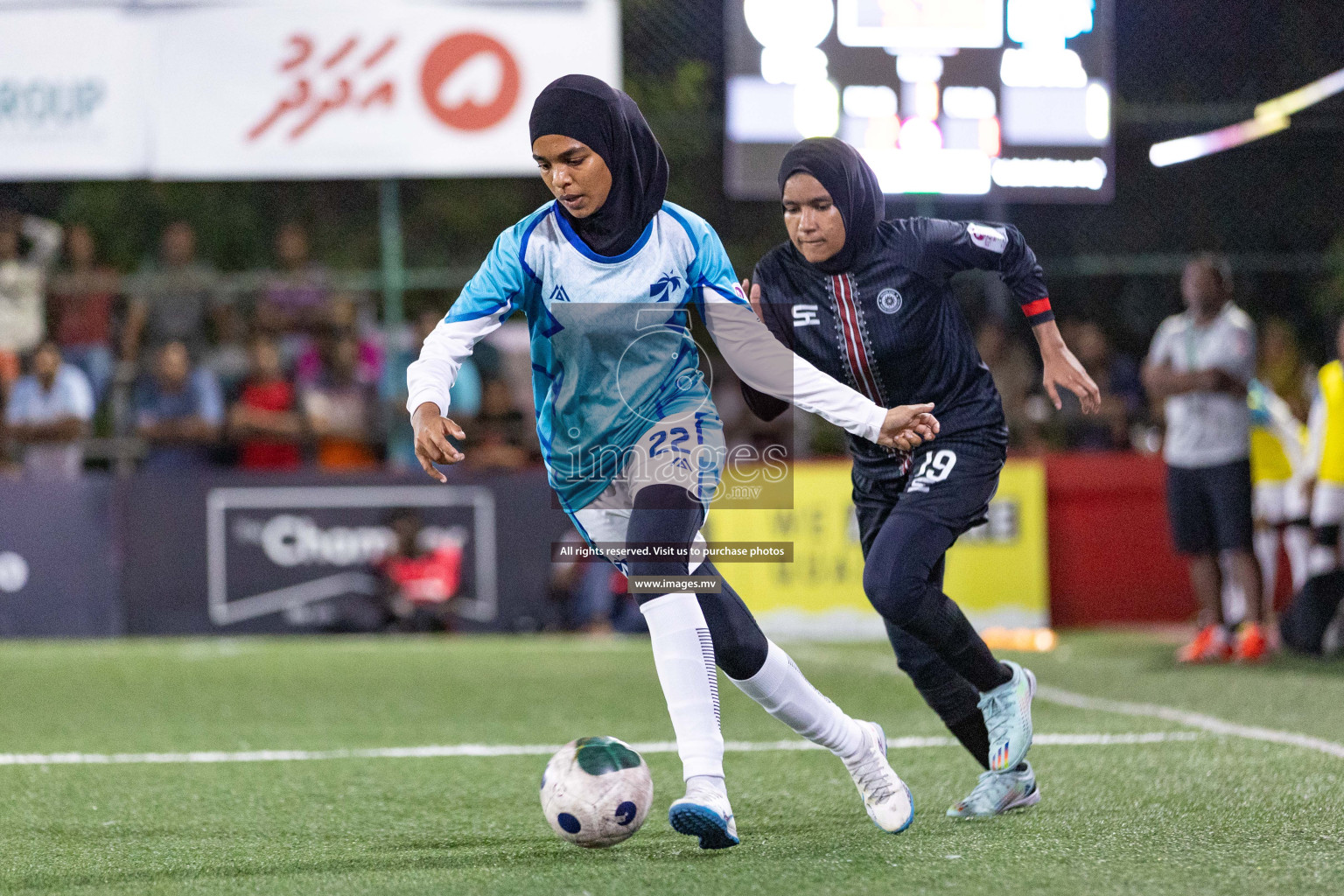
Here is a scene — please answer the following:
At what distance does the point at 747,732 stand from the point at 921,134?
538cm

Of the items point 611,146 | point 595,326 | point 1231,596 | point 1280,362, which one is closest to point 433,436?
point 595,326

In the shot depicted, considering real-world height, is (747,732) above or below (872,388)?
below

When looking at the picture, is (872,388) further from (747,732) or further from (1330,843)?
(747,732)

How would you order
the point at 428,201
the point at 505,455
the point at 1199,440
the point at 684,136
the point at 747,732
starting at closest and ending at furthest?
the point at 747,732
the point at 1199,440
the point at 505,455
the point at 684,136
the point at 428,201

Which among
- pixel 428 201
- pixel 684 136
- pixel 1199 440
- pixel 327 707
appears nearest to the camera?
pixel 327 707

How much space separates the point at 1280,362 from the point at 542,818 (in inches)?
373

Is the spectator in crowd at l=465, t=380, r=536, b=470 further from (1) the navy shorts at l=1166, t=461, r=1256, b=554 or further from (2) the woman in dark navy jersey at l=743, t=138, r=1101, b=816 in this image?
(2) the woman in dark navy jersey at l=743, t=138, r=1101, b=816

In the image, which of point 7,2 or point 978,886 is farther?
point 7,2

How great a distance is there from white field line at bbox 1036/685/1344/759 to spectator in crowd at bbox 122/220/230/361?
6.69 m

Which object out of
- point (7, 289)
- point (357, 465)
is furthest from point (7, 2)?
point (357, 465)

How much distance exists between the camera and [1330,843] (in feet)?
12.1

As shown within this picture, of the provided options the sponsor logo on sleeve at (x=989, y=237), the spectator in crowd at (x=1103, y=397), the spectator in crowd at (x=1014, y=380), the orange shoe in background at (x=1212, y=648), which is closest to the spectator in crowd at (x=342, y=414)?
the spectator in crowd at (x=1014, y=380)

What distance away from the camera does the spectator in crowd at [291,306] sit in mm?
11297

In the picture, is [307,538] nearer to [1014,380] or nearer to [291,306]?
[291,306]
